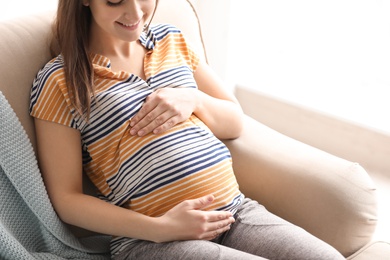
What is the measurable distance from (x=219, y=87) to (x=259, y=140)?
17 centimetres

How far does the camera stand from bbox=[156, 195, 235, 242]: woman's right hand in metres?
1.19

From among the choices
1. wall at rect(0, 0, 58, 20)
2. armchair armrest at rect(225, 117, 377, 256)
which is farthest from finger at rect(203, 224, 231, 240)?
wall at rect(0, 0, 58, 20)

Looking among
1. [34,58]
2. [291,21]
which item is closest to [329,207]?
[34,58]

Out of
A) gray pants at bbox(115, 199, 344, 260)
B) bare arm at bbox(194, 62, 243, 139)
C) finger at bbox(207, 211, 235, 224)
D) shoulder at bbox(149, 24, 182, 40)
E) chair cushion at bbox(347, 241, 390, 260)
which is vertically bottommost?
chair cushion at bbox(347, 241, 390, 260)

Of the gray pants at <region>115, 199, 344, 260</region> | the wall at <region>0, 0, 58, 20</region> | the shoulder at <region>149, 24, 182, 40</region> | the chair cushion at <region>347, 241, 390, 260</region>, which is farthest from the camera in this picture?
the wall at <region>0, 0, 58, 20</region>

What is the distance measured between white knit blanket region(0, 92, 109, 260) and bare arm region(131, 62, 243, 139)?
0.73 feet

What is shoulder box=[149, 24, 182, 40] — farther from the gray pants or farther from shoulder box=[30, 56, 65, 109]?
the gray pants

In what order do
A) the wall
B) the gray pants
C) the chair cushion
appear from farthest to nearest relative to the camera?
the wall < the chair cushion < the gray pants

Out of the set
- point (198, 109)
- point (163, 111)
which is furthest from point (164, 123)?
point (198, 109)

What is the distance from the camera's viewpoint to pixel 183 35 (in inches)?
58.9

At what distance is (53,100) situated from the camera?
4.00ft

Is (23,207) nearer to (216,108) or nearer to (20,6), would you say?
(216,108)

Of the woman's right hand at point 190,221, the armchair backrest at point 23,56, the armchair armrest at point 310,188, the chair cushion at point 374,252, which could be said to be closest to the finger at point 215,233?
the woman's right hand at point 190,221

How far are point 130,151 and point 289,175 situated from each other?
39 cm
